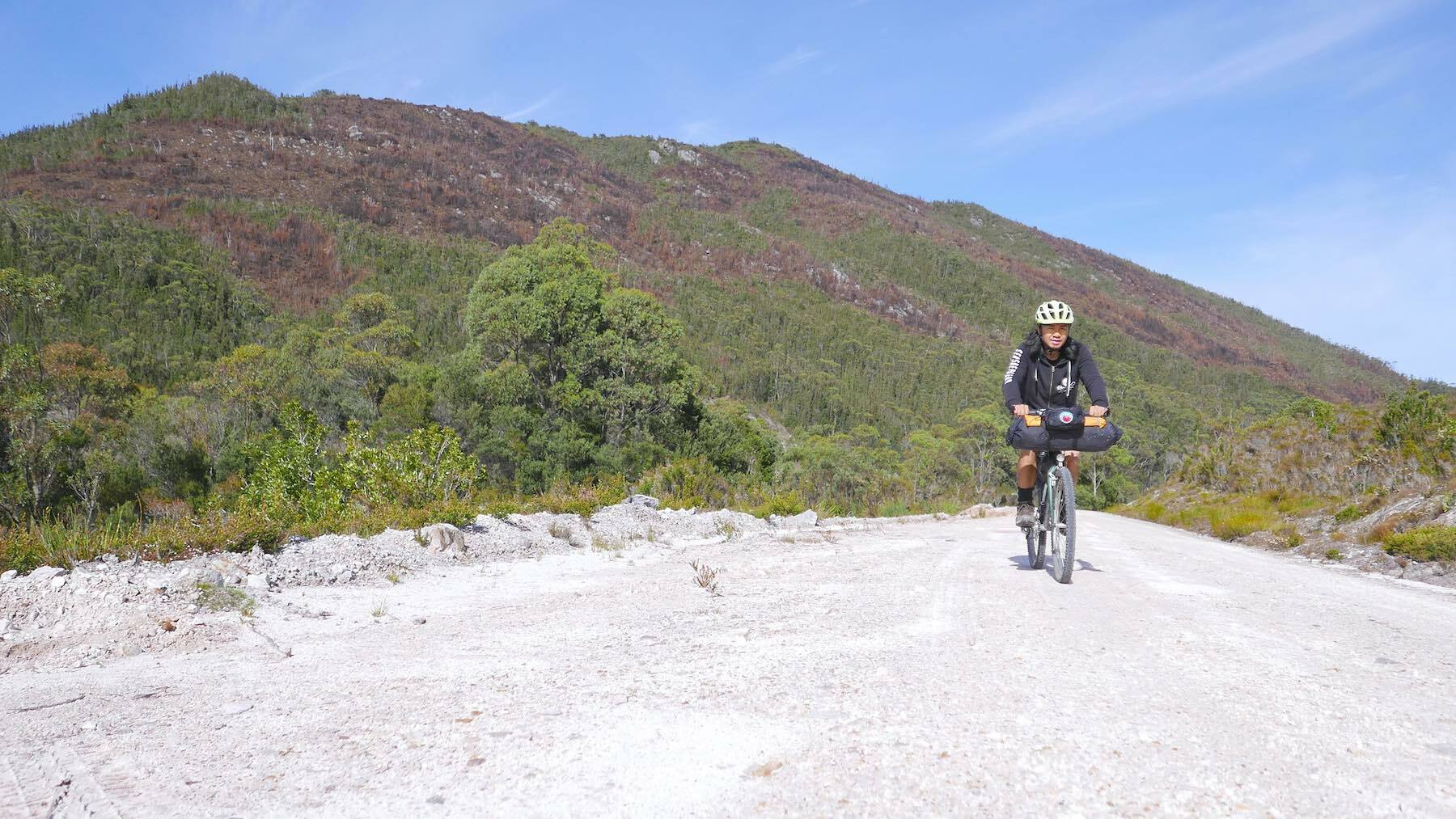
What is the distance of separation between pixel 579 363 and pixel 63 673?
83.2 ft

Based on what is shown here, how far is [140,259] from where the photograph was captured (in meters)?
68.1

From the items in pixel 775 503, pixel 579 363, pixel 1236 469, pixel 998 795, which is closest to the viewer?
pixel 998 795

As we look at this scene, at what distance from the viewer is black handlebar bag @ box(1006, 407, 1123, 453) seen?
5.15 m

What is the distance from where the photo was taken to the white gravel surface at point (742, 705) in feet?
6.04

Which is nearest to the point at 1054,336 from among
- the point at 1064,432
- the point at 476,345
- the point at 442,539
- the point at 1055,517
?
the point at 1064,432

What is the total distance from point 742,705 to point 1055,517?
3.96 metres

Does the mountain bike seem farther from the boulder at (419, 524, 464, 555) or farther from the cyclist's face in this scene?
the boulder at (419, 524, 464, 555)

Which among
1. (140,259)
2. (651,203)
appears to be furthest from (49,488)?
(651,203)

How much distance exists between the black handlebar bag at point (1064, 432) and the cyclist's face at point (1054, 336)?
565 mm

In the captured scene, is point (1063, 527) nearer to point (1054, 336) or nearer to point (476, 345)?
point (1054, 336)

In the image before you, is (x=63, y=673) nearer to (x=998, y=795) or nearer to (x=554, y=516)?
(x=998, y=795)

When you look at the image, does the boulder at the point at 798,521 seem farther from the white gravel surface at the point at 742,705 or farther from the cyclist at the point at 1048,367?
the white gravel surface at the point at 742,705

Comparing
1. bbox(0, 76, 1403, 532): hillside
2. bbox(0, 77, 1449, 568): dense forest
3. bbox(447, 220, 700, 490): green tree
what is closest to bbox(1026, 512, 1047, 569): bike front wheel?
bbox(0, 77, 1449, 568): dense forest

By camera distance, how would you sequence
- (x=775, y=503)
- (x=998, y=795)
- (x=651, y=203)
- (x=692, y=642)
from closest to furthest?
(x=998, y=795) → (x=692, y=642) → (x=775, y=503) → (x=651, y=203)
